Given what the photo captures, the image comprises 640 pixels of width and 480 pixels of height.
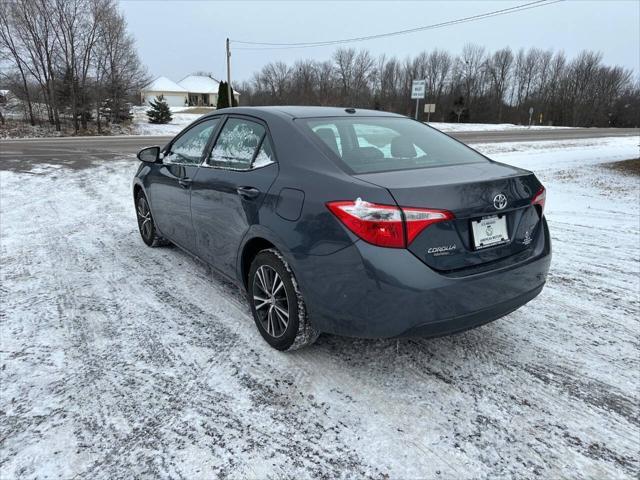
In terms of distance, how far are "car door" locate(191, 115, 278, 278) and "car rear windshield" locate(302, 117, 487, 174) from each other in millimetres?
433

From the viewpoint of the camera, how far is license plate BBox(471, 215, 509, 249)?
2402mm

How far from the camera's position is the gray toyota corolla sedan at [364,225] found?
7.41 ft

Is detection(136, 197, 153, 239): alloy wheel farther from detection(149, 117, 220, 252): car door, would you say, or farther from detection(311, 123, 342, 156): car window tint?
detection(311, 123, 342, 156): car window tint

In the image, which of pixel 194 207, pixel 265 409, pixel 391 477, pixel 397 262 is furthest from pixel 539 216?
pixel 194 207

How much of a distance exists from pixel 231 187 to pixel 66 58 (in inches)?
1295

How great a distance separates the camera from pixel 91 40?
29250 mm

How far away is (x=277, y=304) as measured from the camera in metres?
2.90

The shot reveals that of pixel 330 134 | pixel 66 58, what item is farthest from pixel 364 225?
pixel 66 58

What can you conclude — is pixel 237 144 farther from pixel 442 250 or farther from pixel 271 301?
pixel 442 250

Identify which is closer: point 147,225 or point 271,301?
point 271,301

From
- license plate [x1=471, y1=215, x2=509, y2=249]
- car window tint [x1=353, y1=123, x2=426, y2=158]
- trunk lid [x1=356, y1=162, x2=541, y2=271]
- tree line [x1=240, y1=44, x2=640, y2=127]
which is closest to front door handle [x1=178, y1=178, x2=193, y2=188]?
car window tint [x1=353, y1=123, x2=426, y2=158]

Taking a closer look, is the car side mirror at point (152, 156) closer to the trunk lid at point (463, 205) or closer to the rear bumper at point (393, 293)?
the rear bumper at point (393, 293)

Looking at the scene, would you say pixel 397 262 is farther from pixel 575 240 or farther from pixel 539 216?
pixel 575 240

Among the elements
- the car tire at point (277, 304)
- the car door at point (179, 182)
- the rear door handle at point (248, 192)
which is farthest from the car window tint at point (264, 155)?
the car door at point (179, 182)
